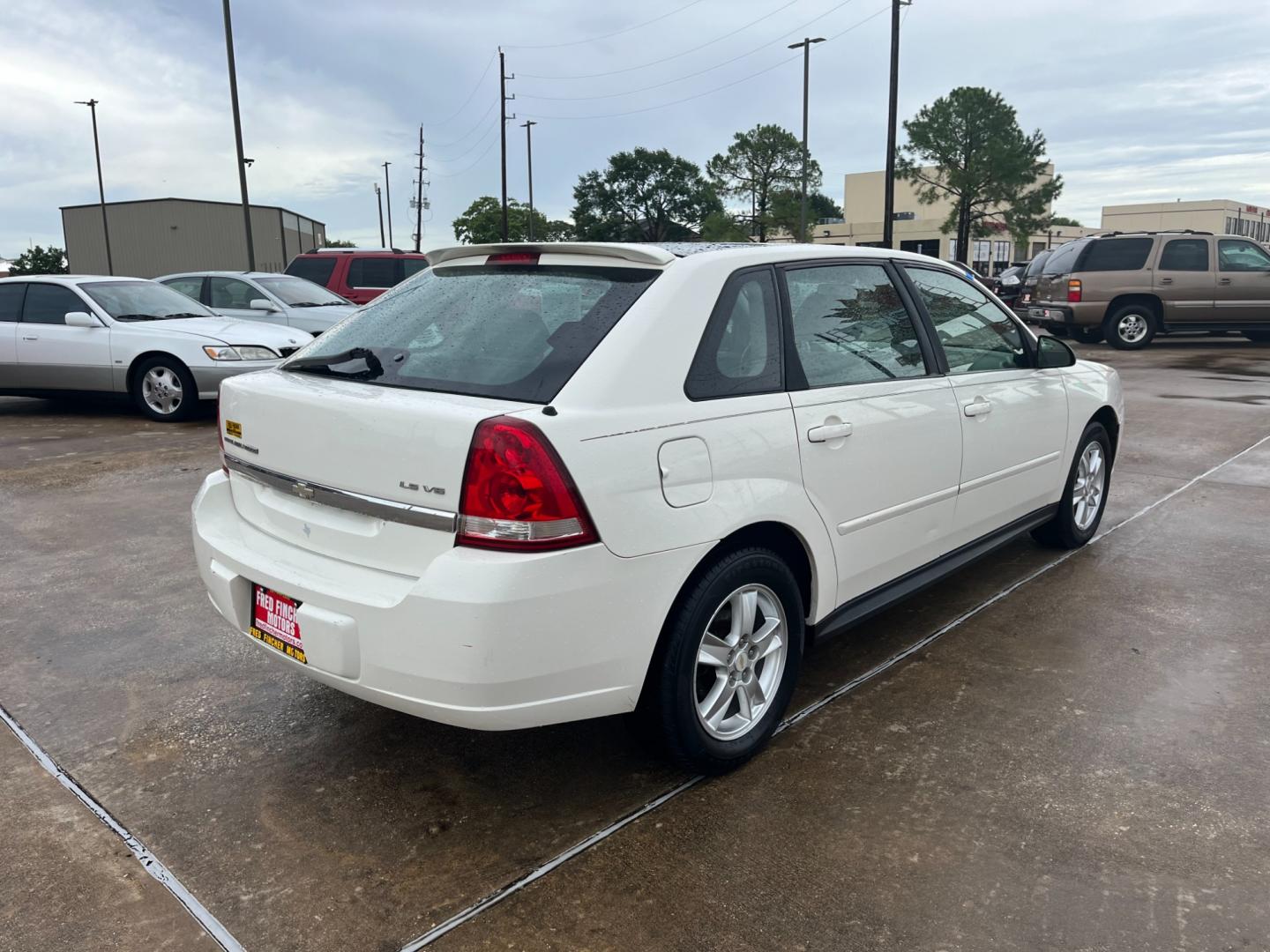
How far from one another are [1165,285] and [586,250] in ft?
52.3

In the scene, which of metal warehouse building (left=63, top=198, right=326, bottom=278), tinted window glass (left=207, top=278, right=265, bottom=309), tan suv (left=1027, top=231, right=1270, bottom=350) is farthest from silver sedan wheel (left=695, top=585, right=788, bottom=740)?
metal warehouse building (left=63, top=198, right=326, bottom=278)

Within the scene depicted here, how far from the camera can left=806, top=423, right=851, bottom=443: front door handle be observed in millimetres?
3002

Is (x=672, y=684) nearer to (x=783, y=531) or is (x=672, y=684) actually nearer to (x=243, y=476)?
(x=783, y=531)

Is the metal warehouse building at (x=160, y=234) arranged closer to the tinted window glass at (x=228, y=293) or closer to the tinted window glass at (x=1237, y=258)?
the tinted window glass at (x=228, y=293)

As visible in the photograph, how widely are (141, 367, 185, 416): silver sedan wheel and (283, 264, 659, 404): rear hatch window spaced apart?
22.7ft

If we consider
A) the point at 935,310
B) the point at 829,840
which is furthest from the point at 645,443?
the point at 935,310

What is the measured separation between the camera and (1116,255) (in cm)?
1617

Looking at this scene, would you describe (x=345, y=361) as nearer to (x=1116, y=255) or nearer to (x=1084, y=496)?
(x=1084, y=496)

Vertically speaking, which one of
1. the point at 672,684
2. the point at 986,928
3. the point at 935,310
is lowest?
the point at 986,928

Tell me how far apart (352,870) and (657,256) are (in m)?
1.86

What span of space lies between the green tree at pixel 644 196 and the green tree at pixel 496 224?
3.60 metres

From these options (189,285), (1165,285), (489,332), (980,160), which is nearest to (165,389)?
(189,285)

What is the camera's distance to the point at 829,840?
102 inches

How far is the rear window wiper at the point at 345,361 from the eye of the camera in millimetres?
2885
